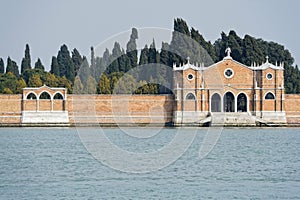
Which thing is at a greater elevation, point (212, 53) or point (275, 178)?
point (212, 53)

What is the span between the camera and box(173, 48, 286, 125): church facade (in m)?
39.9

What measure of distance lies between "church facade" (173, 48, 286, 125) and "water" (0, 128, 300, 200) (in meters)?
13.5

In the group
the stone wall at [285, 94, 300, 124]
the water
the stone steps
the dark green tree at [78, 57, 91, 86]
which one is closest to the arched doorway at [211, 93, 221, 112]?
the stone steps

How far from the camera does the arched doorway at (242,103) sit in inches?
1622

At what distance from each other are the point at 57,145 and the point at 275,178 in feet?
36.9

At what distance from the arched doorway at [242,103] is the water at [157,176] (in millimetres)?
14708

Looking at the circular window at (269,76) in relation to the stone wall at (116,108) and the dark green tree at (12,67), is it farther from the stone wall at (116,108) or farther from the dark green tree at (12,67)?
the dark green tree at (12,67)

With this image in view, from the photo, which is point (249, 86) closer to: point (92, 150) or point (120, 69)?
point (120, 69)

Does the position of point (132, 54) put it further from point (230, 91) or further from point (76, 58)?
point (230, 91)

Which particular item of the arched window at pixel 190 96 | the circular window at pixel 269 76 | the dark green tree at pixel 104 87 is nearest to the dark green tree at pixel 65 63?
the dark green tree at pixel 104 87

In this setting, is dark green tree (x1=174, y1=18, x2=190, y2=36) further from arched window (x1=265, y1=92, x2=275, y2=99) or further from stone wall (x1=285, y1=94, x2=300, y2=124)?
stone wall (x1=285, y1=94, x2=300, y2=124)

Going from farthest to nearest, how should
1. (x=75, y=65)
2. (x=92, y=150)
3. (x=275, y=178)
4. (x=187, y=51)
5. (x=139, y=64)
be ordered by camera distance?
(x=75, y=65) → (x=139, y=64) → (x=187, y=51) → (x=92, y=150) → (x=275, y=178)

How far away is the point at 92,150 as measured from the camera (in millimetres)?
24906

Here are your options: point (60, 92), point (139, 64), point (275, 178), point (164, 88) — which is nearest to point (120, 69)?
point (139, 64)
